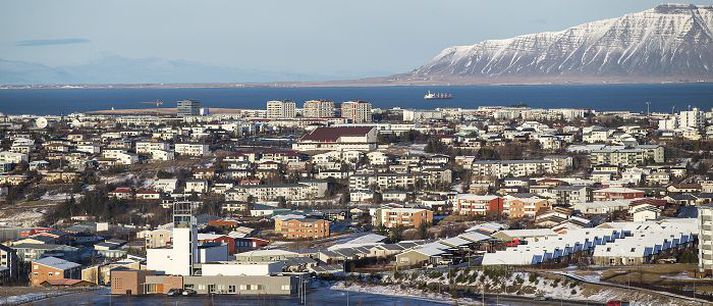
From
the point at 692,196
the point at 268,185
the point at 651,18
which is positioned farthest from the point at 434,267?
the point at 651,18

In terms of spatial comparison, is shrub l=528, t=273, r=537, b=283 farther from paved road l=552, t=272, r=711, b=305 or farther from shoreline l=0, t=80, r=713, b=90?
shoreline l=0, t=80, r=713, b=90

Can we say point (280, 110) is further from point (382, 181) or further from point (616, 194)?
point (616, 194)

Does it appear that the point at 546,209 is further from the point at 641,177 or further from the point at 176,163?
the point at 176,163

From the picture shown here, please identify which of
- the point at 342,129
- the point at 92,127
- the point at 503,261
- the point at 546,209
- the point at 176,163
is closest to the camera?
the point at 503,261

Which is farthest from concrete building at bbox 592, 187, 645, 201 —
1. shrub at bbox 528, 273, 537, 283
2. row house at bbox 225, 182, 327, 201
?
Result: shrub at bbox 528, 273, 537, 283

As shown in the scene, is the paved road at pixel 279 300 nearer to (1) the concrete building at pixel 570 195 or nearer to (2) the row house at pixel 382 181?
(1) the concrete building at pixel 570 195

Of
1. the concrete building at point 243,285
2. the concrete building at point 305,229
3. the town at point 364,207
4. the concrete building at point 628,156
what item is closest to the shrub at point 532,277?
the town at point 364,207
